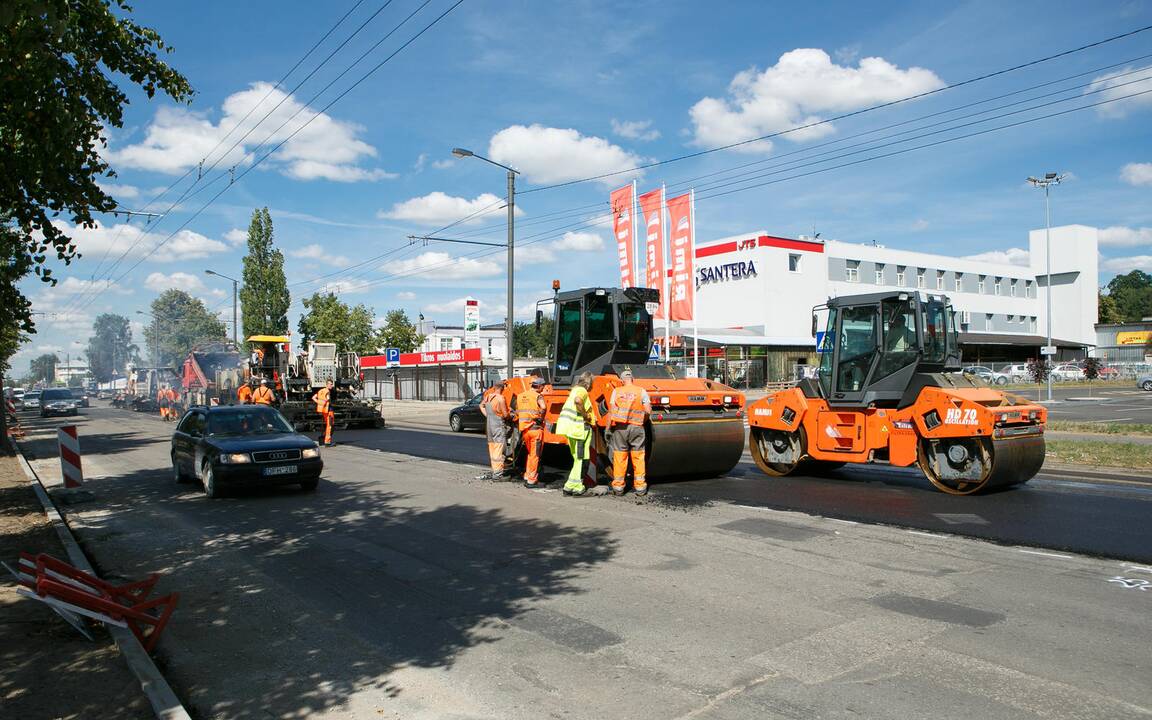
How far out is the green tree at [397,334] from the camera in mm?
58000

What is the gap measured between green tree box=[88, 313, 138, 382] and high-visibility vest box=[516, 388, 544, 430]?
135 meters

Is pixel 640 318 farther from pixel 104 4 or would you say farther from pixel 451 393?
pixel 451 393

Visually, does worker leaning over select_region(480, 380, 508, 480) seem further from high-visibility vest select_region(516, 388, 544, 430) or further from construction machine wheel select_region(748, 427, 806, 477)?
construction machine wheel select_region(748, 427, 806, 477)

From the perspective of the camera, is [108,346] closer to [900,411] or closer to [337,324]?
[337,324]

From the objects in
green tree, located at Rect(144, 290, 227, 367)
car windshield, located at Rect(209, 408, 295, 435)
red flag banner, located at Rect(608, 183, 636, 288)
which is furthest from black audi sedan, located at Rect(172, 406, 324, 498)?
green tree, located at Rect(144, 290, 227, 367)

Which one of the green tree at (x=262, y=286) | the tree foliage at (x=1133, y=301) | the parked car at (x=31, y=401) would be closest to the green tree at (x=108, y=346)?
the parked car at (x=31, y=401)

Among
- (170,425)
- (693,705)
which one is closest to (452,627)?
(693,705)

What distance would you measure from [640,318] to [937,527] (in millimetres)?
5989

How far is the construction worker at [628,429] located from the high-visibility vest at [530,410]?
1.62 metres

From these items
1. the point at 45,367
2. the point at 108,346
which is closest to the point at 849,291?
the point at 108,346

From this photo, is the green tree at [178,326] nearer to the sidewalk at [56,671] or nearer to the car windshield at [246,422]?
the car windshield at [246,422]

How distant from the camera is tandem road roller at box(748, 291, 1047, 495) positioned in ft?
32.9

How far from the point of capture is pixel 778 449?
1271 cm

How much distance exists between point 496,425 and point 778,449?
4620 millimetres
